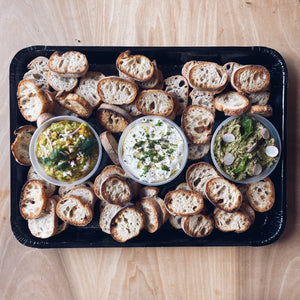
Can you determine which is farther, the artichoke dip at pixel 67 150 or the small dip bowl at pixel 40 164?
the small dip bowl at pixel 40 164

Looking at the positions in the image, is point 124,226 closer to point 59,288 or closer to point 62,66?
point 59,288

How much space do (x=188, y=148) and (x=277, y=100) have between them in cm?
73

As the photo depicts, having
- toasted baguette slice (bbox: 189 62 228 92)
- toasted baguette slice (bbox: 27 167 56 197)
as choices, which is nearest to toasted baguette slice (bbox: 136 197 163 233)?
toasted baguette slice (bbox: 27 167 56 197)

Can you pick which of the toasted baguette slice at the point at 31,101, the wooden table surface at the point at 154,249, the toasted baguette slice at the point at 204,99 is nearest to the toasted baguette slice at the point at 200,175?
the toasted baguette slice at the point at 204,99

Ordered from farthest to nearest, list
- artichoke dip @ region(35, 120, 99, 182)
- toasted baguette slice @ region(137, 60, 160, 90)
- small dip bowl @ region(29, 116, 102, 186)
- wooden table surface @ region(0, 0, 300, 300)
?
wooden table surface @ region(0, 0, 300, 300)
toasted baguette slice @ region(137, 60, 160, 90)
small dip bowl @ region(29, 116, 102, 186)
artichoke dip @ region(35, 120, 99, 182)

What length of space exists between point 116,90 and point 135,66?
0.21 meters

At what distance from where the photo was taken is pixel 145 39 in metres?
2.25

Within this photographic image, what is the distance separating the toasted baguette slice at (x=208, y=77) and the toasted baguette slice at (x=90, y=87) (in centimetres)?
65

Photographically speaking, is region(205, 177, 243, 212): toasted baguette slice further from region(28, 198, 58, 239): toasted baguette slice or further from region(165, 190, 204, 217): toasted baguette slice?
region(28, 198, 58, 239): toasted baguette slice

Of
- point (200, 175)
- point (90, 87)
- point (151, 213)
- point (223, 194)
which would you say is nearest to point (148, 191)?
point (151, 213)

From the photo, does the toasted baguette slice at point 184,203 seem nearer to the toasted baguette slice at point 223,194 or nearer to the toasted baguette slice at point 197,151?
the toasted baguette slice at point 223,194

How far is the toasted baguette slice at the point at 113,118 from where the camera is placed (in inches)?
80.8

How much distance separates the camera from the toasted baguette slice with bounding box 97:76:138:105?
204 cm

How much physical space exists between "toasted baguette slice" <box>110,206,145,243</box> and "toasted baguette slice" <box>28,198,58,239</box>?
1.34 feet
